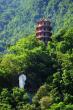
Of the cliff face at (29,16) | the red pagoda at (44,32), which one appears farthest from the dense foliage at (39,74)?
the cliff face at (29,16)

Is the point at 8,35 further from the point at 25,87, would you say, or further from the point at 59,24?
the point at 25,87

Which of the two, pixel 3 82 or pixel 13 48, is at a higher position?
pixel 13 48

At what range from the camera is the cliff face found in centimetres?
Result: 9105

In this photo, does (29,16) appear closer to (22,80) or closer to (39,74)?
Answer: (39,74)

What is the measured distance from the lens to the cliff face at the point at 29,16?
9105 centimetres

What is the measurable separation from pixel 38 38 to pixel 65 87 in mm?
12517

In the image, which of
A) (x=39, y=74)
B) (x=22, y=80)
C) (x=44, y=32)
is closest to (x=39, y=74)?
(x=39, y=74)

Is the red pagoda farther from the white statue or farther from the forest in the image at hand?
the white statue

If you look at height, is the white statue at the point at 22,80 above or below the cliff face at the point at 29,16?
below

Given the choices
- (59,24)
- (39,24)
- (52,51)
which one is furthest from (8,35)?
(52,51)

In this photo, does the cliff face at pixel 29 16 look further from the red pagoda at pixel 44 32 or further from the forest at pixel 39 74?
the forest at pixel 39 74

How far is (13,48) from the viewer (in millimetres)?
42062

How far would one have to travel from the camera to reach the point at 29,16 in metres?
102

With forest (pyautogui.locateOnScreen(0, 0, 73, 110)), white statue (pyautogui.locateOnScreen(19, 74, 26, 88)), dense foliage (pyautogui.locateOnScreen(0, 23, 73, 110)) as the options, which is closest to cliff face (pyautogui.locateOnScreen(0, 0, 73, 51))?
forest (pyautogui.locateOnScreen(0, 0, 73, 110))
